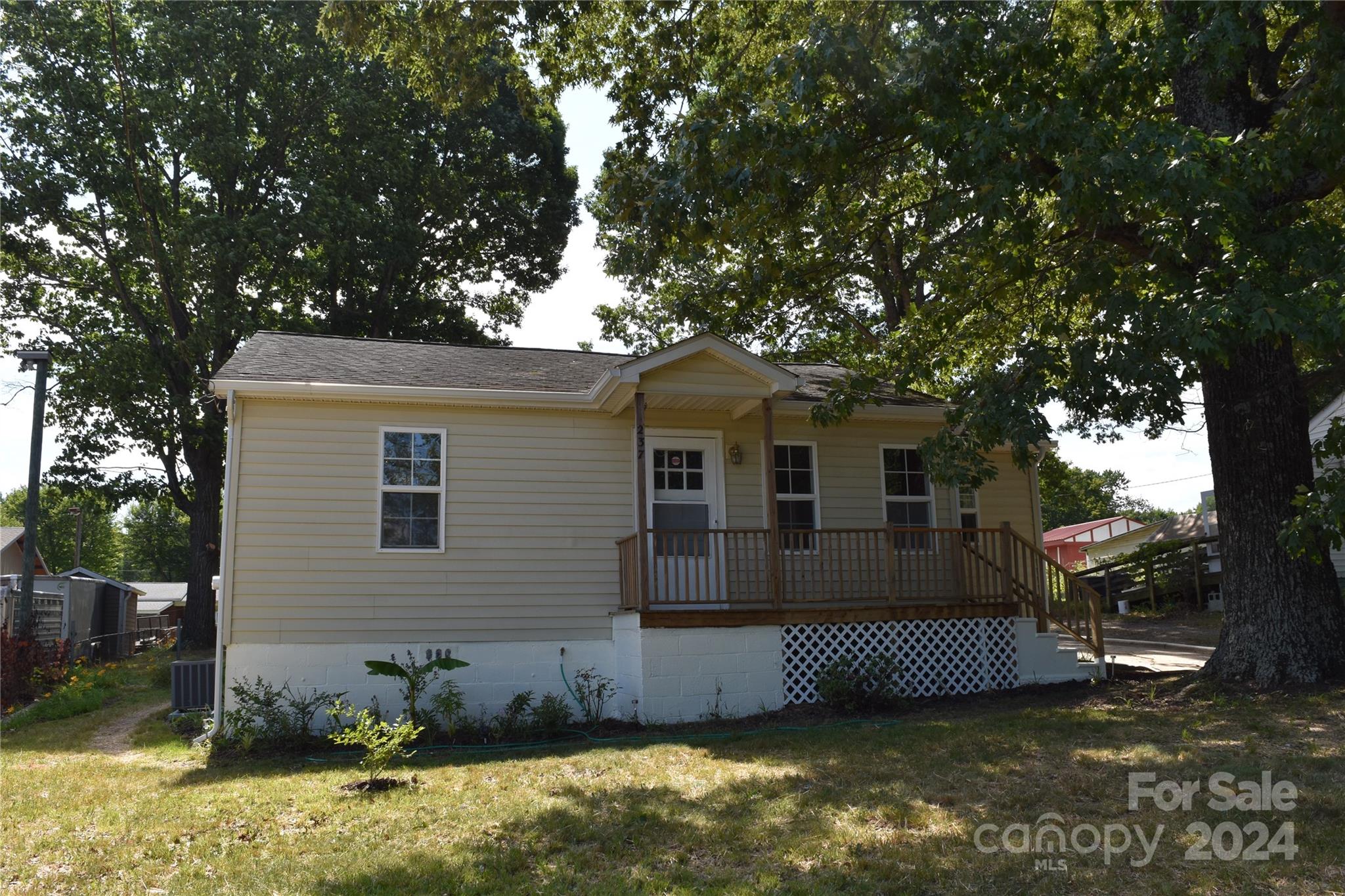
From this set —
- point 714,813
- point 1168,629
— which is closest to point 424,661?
point 714,813

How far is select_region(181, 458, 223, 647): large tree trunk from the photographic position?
2209 centimetres

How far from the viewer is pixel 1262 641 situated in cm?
909

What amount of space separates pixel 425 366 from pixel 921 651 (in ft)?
22.7

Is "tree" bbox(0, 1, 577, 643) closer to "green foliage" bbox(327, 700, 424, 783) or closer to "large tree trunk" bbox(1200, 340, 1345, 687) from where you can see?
"green foliage" bbox(327, 700, 424, 783)

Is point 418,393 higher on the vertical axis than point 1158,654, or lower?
higher

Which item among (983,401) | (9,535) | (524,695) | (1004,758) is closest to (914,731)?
(1004,758)

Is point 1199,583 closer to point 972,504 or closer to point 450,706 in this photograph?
point 972,504

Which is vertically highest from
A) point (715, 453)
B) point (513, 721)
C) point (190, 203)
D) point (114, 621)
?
point (190, 203)

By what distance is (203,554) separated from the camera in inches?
872

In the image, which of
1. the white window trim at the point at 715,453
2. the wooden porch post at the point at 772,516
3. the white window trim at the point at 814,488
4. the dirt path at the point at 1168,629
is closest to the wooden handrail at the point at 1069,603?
the white window trim at the point at 814,488

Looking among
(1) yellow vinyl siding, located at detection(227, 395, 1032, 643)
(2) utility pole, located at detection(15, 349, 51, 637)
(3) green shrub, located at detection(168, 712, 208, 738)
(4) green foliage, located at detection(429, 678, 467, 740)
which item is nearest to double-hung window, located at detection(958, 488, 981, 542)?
(1) yellow vinyl siding, located at detection(227, 395, 1032, 643)

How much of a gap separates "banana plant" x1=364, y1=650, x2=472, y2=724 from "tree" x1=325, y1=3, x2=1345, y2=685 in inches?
179

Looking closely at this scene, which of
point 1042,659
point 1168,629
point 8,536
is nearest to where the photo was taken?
point 1042,659

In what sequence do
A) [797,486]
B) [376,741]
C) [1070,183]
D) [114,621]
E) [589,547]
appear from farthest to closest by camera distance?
[114,621] < [797,486] < [589,547] < [1070,183] < [376,741]
